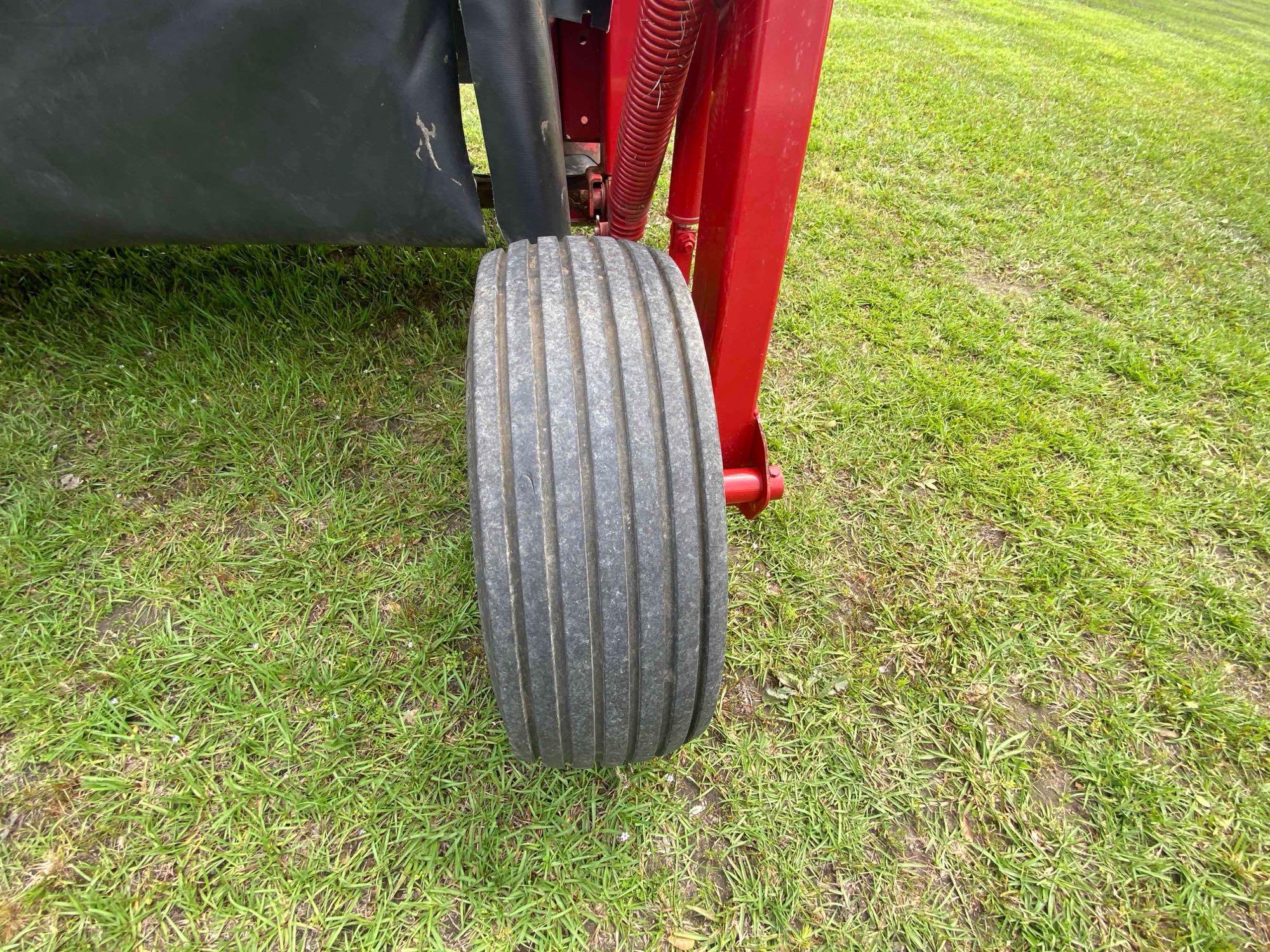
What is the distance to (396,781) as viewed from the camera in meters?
1.43

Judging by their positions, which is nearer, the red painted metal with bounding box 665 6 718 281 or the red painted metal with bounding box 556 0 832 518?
the red painted metal with bounding box 556 0 832 518

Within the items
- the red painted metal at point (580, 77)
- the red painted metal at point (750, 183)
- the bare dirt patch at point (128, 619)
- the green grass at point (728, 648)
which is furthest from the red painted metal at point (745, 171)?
the bare dirt patch at point (128, 619)

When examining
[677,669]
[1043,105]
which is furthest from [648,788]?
[1043,105]

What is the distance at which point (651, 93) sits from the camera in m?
1.25

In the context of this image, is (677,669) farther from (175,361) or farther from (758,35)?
(175,361)

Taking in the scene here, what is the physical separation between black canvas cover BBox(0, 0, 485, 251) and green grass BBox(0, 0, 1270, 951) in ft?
2.61

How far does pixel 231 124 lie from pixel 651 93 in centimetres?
77

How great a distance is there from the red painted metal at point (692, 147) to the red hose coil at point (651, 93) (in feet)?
0.33

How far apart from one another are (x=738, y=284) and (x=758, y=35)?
37cm

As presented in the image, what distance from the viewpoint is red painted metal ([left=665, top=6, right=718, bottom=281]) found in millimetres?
1396

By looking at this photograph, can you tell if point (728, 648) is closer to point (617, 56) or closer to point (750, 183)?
point (750, 183)

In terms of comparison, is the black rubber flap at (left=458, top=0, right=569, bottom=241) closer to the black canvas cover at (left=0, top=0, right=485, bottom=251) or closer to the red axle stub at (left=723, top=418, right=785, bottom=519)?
the black canvas cover at (left=0, top=0, right=485, bottom=251)

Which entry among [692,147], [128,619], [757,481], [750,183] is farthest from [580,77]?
[128,619]

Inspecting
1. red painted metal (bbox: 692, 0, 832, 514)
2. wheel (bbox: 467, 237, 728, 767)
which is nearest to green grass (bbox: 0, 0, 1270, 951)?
wheel (bbox: 467, 237, 728, 767)
